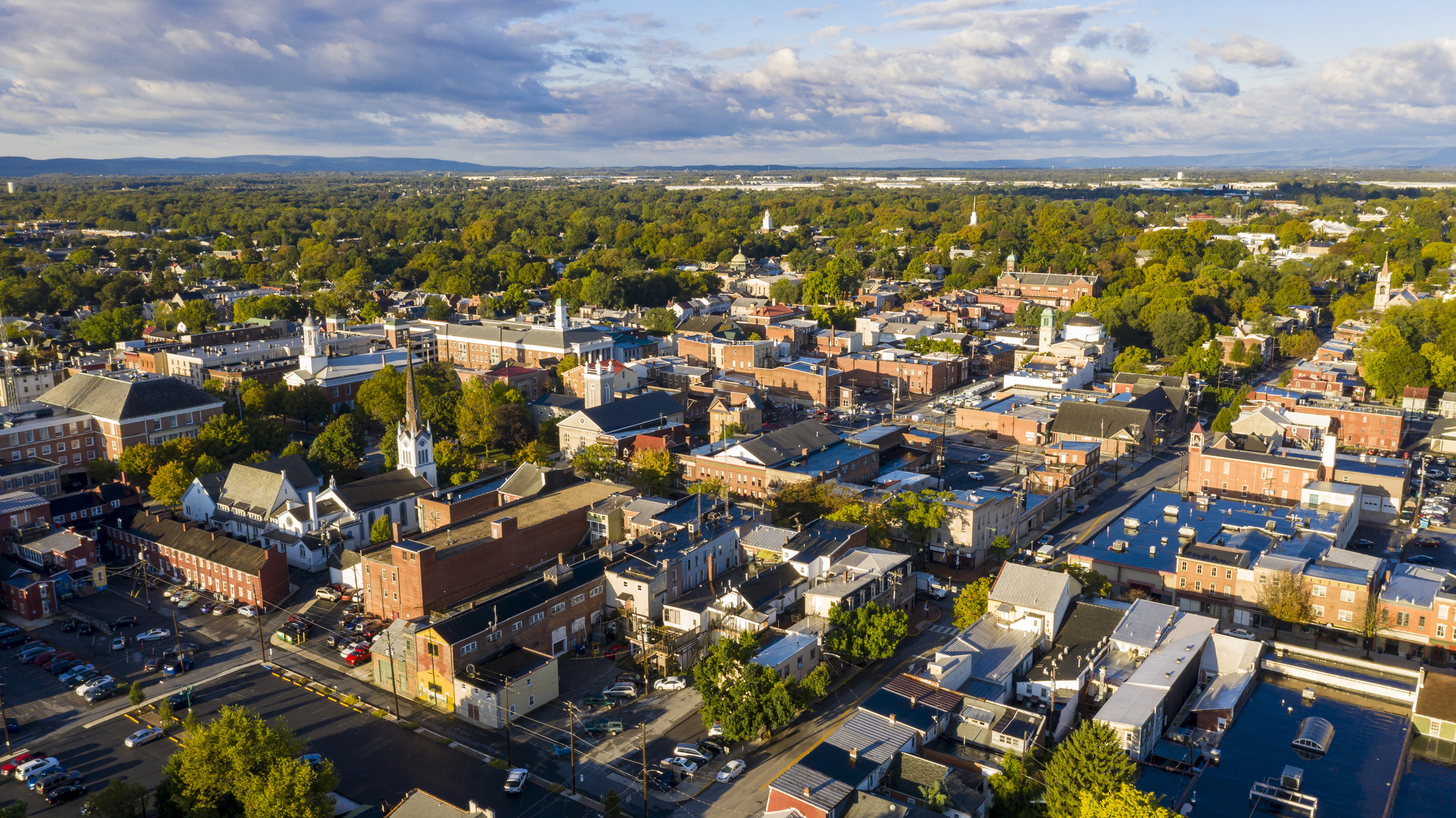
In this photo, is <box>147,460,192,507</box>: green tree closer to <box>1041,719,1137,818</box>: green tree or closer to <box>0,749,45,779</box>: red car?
<box>0,749,45,779</box>: red car

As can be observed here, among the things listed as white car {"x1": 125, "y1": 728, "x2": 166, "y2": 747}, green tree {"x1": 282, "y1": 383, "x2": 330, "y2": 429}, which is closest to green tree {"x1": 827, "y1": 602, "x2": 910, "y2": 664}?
white car {"x1": 125, "y1": 728, "x2": 166, "y2": 747}

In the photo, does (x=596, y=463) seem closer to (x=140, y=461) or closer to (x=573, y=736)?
(x=140, y=461)

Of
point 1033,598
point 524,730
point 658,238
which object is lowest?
point 524,730

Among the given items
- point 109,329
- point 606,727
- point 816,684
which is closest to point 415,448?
point 606,727

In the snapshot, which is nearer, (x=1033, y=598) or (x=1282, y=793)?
(x=1282, y=793)

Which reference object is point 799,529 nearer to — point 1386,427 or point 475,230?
point 1386,427

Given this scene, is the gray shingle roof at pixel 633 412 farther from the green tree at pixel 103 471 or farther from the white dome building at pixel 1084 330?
the white dome building at pixel 1084 330

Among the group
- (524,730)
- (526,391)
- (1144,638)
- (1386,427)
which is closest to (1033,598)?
(1144,638)

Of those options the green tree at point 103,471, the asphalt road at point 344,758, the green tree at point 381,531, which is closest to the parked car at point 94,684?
the asphalt road at point 344,758
